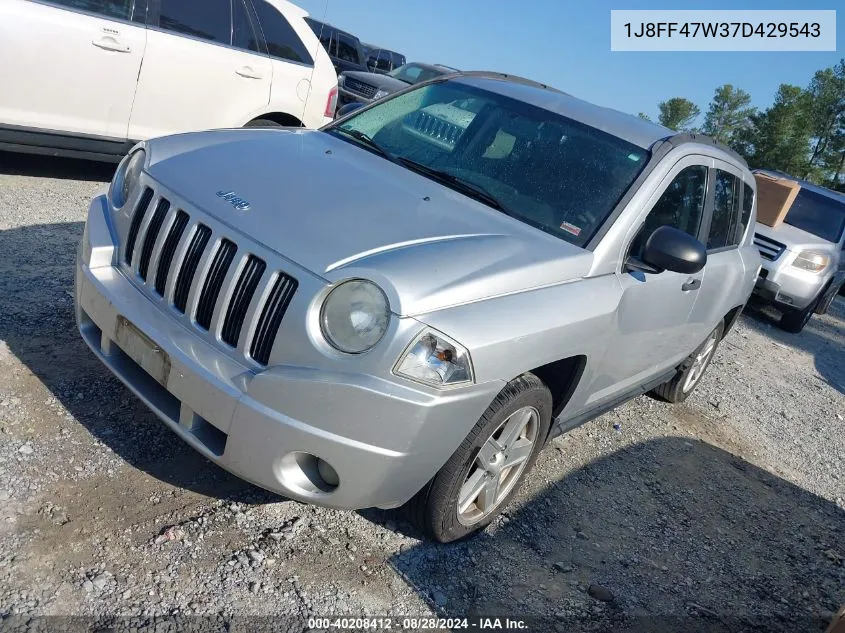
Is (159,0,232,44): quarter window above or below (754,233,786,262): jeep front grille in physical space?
above

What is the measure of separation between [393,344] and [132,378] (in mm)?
1163

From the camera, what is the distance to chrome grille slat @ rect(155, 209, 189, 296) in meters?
3.06

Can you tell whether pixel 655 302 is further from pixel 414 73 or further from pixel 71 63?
pixel 414 73

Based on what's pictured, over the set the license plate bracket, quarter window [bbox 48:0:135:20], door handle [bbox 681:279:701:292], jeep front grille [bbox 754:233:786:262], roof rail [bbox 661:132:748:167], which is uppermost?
roof rail [bbox 661:132:748:167]

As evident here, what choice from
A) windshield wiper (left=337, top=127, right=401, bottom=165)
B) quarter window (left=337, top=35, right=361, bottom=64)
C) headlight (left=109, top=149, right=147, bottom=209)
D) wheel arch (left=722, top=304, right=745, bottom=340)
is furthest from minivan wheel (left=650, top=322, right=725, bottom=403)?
quarter window (left=337, top=35, right=361, bottom=64)

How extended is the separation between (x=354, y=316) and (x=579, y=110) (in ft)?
7.10

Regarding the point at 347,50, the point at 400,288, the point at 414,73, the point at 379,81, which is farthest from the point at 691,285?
the point at 347,50

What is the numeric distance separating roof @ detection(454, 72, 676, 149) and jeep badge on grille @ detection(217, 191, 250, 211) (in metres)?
1.84

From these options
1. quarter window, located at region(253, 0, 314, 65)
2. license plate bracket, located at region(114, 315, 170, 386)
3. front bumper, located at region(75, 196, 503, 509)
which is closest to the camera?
front bumper, located at region(75, 196, 503, 509)

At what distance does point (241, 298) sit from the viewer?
2.81 m

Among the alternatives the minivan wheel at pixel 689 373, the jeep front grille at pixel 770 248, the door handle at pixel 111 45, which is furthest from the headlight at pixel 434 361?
the jeep front grille at pixel 770 248

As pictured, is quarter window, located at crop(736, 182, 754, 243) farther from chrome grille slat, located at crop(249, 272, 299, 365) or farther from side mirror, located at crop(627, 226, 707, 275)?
chrome grille slat, located at crop(249, 272, 299, 365)

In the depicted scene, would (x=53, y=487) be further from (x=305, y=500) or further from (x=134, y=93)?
(x=134, y=93)

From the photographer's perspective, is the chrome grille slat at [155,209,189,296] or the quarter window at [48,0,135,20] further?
the quarter window at [48,0,135,20]
